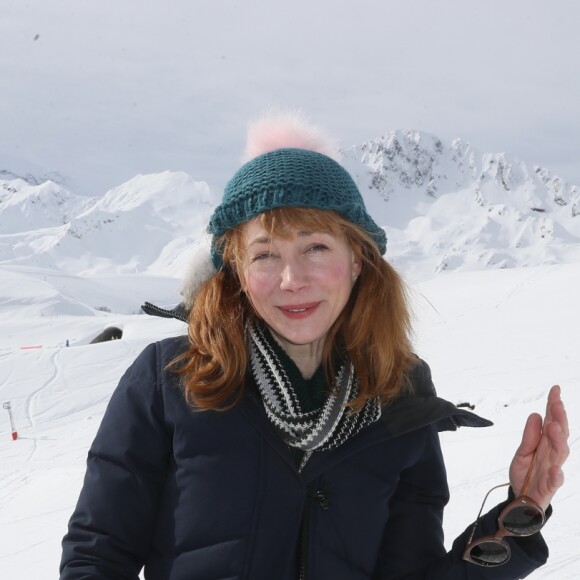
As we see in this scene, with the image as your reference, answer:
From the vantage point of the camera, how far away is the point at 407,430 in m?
1.96

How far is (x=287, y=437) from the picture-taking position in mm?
1851

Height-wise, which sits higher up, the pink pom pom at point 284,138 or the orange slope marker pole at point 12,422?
the orange slope marker pole at point 12,422

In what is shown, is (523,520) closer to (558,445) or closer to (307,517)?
(558,445)

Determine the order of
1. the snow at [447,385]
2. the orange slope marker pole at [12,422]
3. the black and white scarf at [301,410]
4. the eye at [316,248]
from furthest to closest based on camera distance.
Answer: the orange slope marker pole at [12,422] < the snow at [447,385] < the eye at [316,248] < the black and white scarf at [301,410]

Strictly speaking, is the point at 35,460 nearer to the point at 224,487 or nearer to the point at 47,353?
the point at 47,353

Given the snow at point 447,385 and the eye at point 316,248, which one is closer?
the eye at point 316,248

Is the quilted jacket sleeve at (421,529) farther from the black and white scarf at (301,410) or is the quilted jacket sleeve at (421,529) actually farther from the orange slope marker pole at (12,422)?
the orange slope marker pole at (12,422)

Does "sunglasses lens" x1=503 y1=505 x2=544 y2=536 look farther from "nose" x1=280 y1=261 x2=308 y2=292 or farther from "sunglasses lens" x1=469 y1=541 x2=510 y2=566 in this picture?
"nose" x1=280 y1=261 x2=308 y2=292

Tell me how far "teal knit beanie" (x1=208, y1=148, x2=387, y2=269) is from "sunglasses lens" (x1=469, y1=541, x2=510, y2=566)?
1092mm

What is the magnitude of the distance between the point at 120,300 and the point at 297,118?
238 ft

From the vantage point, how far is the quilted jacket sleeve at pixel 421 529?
2.00 m

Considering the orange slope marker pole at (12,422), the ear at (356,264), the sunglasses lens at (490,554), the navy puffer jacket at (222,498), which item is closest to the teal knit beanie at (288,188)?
the ear at (356,264)

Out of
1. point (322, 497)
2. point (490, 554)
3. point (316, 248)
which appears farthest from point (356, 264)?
point (490, 554)

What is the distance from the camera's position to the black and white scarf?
185cm
